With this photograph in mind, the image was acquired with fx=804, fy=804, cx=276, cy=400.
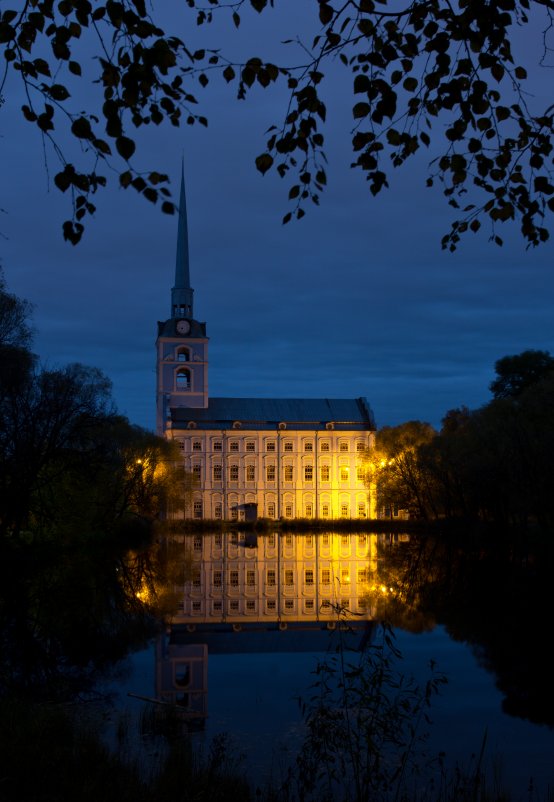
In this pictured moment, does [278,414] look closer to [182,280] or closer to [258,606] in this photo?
[182,280]

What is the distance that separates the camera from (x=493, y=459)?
153 feet

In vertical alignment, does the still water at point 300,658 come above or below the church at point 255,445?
below

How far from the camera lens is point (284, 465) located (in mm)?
92562

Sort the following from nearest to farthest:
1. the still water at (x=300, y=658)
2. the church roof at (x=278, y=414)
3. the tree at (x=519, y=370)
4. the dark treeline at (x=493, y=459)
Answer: the still water at (x=300, y=658), the dark treeline at (x=493, y=459), the tree at (x=519, y=370), the church roof at (x=278, y=414)

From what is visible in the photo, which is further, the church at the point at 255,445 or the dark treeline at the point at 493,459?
the church at the point at 255,445

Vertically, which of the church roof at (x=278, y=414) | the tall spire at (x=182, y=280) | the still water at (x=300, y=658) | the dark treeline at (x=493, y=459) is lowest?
the still water at (x=300, y=658)

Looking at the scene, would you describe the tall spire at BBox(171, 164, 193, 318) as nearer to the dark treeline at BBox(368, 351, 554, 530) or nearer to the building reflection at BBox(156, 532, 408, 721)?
the dark treeline at BBox(368, 351, 554, 530)

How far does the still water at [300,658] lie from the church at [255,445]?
169 feet

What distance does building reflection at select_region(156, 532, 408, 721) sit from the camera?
16.7 m

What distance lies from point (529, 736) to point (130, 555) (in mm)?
31241

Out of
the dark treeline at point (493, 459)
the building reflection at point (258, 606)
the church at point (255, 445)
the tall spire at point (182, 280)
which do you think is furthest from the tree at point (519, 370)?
the tall spire at point (182, 280)

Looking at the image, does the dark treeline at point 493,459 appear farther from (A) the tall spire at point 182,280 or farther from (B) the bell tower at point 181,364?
(A) the tall spire at point 182,280

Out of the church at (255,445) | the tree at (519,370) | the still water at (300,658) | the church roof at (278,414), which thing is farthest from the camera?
the church roof at (278,414)

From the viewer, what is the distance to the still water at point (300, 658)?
1123 cm
